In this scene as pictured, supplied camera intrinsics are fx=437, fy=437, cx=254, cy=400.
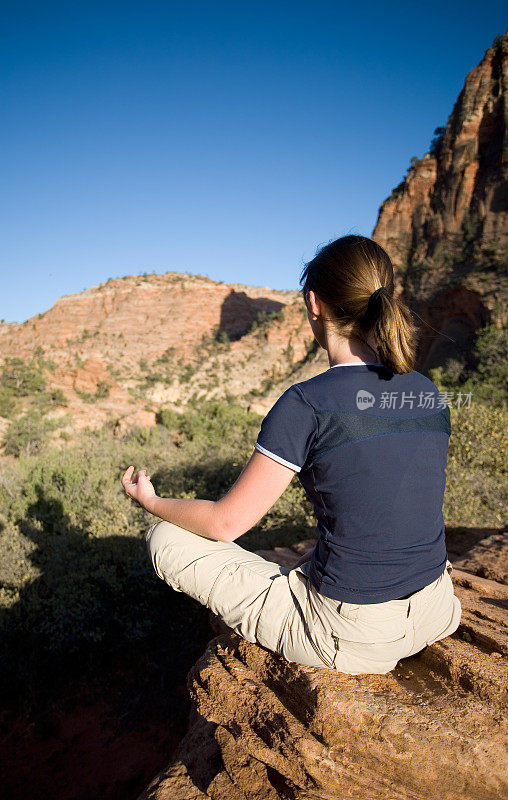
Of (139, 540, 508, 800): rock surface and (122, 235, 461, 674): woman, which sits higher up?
(122, 235, 461, 674): woman

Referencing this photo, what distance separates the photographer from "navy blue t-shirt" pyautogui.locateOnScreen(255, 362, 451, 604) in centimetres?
115

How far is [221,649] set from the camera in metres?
1.81

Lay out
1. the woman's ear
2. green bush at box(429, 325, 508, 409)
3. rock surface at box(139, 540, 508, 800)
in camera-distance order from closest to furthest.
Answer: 1. rock surface at box(139, 540, 508, 800)
2. the woman's ear
3. green bush at box(429, 325, 508, 409)

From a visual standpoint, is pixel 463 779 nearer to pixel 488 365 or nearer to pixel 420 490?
pixel 420 490

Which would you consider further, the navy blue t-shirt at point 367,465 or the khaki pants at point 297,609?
the khaki pants at point 297,609

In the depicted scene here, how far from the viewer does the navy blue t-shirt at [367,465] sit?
115 centimetres

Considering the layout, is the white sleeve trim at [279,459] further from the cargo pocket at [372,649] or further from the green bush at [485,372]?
the green bush at [485,372]

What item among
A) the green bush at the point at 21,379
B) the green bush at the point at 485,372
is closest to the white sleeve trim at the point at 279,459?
the green bush at the point at 485,372

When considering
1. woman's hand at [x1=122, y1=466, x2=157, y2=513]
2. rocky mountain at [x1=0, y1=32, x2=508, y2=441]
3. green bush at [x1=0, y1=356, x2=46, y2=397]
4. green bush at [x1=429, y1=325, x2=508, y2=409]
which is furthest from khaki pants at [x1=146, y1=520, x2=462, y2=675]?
green bush at [x1=0, y1=356, x2=46, y2=397]

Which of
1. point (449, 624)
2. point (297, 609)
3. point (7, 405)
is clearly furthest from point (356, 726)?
point (7, 405)

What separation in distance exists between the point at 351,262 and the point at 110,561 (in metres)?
4.46

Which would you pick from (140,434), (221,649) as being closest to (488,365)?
(140,434)

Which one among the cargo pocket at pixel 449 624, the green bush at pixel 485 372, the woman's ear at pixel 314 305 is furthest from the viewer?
the green bush at pixel 485 372
